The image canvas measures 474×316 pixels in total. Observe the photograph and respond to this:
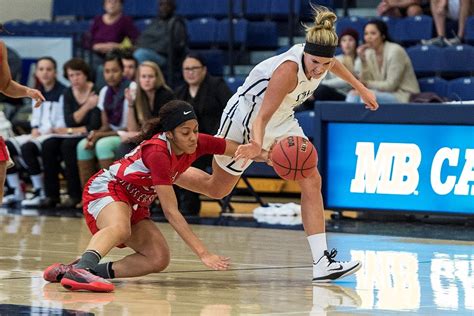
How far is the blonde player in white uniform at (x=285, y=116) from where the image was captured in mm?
7277

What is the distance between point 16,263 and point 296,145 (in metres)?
1.97

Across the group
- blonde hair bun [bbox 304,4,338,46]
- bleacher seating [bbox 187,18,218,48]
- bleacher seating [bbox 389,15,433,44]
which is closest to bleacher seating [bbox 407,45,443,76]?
bleacher seating [bbox 389,15,433,44]

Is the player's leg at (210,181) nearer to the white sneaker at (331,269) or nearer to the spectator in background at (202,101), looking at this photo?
the white sneaker at (331,269)

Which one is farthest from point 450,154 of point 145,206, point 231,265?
point 145,206

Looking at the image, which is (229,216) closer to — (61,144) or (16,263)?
(61,144)

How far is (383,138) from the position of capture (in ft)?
37.4

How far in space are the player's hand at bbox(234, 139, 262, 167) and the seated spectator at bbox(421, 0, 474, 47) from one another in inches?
277

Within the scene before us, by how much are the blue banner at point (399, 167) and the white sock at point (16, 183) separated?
3924 millimetres

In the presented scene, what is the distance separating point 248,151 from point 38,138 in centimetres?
683

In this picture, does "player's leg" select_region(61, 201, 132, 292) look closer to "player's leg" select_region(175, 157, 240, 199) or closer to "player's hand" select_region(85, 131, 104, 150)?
"player's leg" select_region(175, 157, 240, 199)

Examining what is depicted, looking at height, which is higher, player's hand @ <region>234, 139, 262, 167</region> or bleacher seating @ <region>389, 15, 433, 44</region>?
player's hand @ <region>234, 139, 262, 167</region>

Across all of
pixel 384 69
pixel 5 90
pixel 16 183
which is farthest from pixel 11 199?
pixel 5 90

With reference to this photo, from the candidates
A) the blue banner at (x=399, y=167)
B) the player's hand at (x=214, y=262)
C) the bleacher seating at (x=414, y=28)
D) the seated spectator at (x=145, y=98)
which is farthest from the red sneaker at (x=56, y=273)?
the bleacher seating at (x=414, y=28)

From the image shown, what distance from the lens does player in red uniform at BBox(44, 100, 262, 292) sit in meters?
6.80
